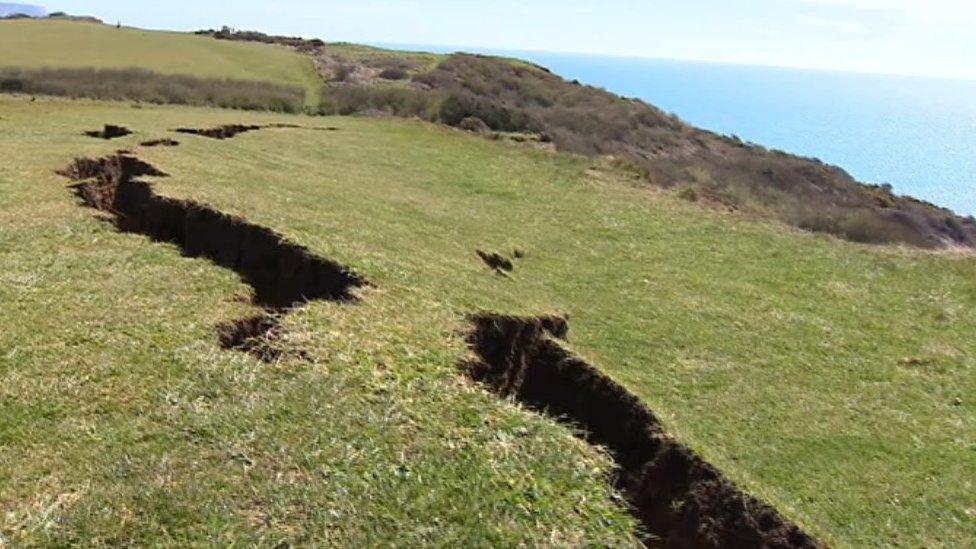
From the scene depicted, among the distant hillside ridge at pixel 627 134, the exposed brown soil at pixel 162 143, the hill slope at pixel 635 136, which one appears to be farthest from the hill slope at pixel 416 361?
the hill slope at pixel 635 136

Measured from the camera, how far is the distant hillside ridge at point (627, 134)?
44.9 meters

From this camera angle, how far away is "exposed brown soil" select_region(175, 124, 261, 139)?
3206cm

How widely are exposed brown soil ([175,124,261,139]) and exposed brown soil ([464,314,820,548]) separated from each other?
76.8 feet

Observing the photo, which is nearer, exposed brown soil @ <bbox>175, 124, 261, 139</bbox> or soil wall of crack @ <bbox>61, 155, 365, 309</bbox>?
soil wall of crack @ <bbox>61, 155, 365, 309</bbox>

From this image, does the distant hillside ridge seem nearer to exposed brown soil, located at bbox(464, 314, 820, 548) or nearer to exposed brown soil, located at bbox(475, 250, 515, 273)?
exposed brown soil, located at bbox(475, 250, 515, 273)

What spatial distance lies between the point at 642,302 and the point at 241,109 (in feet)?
112

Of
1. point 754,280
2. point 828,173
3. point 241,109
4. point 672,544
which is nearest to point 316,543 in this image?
point 672,544

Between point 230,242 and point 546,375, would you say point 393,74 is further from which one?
point 546,375

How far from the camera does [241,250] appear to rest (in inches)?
557

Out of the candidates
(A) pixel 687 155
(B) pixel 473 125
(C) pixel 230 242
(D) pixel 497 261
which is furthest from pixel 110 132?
(A) pixel 687 155

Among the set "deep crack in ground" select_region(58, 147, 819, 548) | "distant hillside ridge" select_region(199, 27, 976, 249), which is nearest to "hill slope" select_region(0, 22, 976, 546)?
"deep crack in ground" select_region(58, 147, 819, 548)

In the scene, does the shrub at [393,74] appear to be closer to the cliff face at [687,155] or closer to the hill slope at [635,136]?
the hill slope at [635,136]

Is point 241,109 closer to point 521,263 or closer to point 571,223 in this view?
point 571,223

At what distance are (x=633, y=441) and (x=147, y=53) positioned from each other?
230ft
